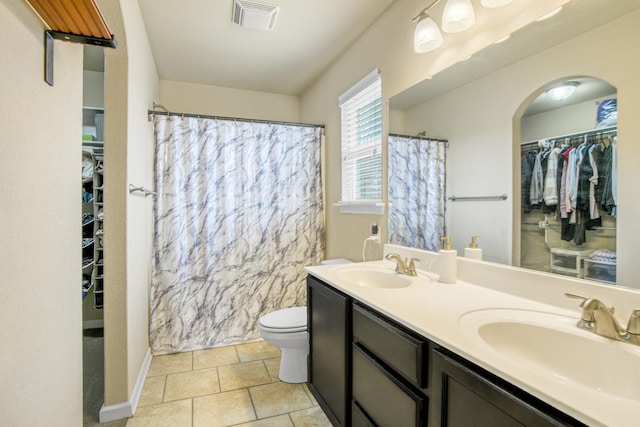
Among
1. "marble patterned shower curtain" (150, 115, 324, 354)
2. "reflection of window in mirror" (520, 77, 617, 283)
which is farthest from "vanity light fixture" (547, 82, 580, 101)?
"marble patterned shower curtain" (150, 115, 324, 354)

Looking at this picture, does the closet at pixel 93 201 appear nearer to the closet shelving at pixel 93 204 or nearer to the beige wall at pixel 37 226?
the closet shelving at pixel 93 204

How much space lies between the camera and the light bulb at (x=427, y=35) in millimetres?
1617

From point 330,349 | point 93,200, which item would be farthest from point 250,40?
point 330,349

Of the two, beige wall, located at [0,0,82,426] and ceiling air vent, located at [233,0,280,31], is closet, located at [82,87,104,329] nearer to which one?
ceiling air vent, located at [233,0,280,31]

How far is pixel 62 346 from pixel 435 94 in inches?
74.3

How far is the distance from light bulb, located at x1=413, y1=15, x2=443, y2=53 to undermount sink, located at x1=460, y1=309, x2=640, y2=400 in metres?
1.29

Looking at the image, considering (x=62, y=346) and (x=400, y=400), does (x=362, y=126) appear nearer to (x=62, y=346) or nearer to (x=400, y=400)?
(x=400, y=400)

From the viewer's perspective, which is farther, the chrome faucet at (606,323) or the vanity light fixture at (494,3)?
the vanity light fixture at (494,3)

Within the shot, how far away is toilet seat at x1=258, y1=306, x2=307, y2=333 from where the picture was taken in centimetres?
210

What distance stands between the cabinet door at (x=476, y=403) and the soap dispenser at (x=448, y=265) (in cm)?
66

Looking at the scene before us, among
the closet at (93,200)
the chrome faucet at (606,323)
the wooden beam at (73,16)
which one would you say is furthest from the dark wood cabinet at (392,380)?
the closet at (93,200)

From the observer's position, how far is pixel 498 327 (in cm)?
104

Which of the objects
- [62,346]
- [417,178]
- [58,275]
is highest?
[417,178]

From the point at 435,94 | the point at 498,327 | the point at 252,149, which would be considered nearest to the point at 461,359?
the point at 498,327
